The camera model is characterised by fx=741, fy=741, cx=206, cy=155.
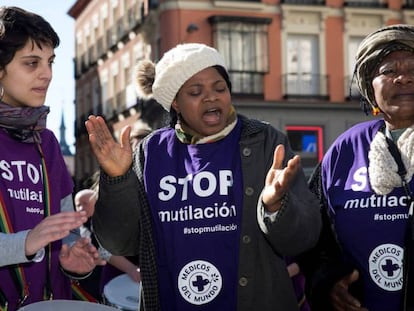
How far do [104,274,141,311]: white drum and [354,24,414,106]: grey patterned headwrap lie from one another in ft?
6.70

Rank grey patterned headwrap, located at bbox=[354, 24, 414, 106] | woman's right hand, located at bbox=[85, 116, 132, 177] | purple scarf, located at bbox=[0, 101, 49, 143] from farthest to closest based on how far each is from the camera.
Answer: grey patterned headwrap, located at bbox=[354, 24, 414, 106] < purple scarf, located at bbox=[0, 101, 49, 143] < woman's right hand, located at bbox=[85, 116, 132, 177]

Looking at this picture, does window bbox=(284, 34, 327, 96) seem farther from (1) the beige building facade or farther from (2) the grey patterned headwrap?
(2) the grey patterned headwrap

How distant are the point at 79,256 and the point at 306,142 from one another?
2087 cm

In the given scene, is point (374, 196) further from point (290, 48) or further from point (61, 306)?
point (290, 48)

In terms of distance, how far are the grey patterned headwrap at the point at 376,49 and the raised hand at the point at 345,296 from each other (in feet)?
2.89

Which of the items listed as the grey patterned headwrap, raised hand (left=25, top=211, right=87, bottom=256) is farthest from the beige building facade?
raised hand (left=25, top=211, right=87, bottom=256)

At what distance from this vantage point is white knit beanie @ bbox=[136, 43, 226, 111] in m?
3.27

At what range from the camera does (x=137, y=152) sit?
3322 mm

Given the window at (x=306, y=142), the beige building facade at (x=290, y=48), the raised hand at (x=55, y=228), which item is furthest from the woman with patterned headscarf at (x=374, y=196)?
the window at (x=306, y=142)

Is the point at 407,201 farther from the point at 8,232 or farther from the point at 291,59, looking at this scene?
the point at 291,59

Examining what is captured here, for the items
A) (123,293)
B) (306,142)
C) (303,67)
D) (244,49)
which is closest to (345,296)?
(123,293)

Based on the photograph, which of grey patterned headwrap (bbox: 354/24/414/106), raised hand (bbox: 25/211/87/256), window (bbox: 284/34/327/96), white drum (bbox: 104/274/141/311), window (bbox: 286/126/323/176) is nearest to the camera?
raised hand (bbox: 25/211/87/256)

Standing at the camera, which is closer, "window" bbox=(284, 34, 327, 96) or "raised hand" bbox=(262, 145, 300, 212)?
"raised hand" bbox=(262, 145, 300, 212)

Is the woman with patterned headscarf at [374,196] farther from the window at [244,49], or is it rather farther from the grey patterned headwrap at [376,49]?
the window at [244,49]
